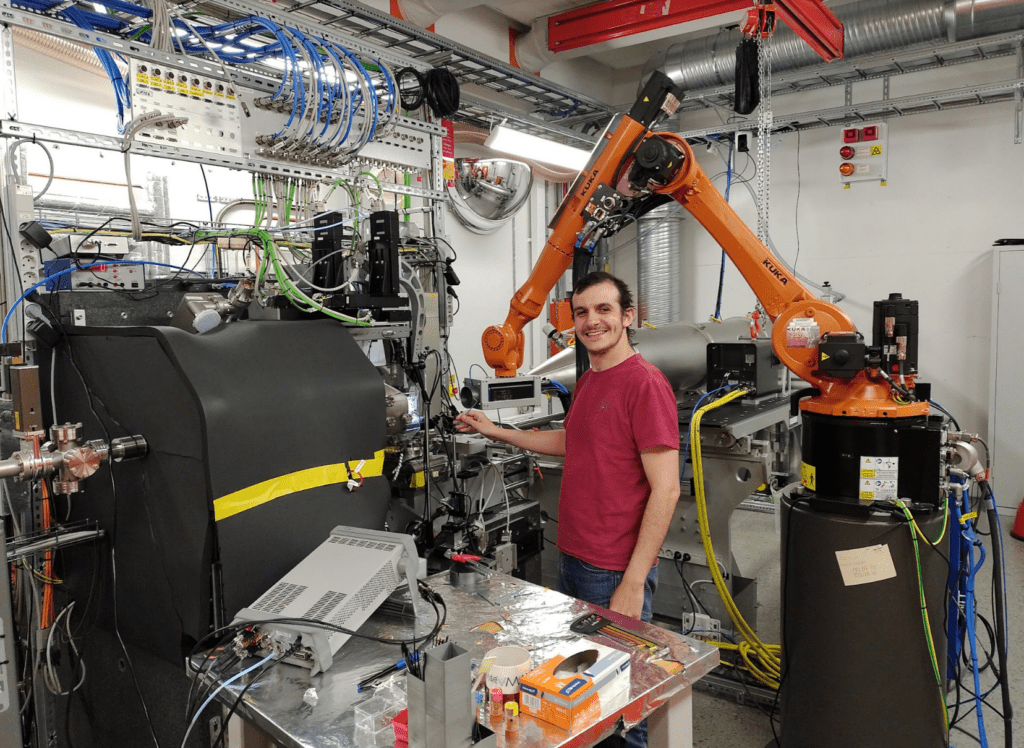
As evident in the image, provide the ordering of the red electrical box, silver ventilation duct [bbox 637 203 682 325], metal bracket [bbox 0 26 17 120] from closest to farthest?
metal bracket [bbox 0 26 17 120] < the red electrical box < silver ventilation duct [bbox 637 203 682 325]

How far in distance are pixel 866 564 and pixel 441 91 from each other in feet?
7.01

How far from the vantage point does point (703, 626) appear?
8.87 feet

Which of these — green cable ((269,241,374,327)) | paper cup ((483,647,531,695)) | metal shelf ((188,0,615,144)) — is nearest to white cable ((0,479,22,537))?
green cable ((269,241,374,327))

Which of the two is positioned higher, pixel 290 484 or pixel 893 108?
pixel 893 108

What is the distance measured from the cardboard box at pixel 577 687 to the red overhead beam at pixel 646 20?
2972 mm

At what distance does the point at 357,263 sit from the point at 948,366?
4.66m

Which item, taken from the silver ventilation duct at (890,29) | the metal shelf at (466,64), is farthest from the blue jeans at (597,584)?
the silver ventilation duct at (890,29)

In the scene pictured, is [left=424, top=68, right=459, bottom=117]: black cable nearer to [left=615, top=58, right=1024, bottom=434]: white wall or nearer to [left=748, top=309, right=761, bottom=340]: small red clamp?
[left=748, top=309, right=761, bottom=340]: small red clamp

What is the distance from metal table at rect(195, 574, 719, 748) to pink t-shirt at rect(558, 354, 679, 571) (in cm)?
27

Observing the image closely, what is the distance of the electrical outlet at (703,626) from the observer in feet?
8.86

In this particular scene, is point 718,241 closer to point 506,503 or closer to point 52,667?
point 506,503

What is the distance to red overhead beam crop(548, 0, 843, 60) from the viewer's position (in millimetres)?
3373

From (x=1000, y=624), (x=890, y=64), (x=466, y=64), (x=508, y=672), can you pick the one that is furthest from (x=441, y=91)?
(x=890, y=64)

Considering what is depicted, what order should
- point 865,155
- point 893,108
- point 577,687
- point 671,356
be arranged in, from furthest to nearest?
point 865,155 → point 893,108 → point 671,356 → point 577,687
